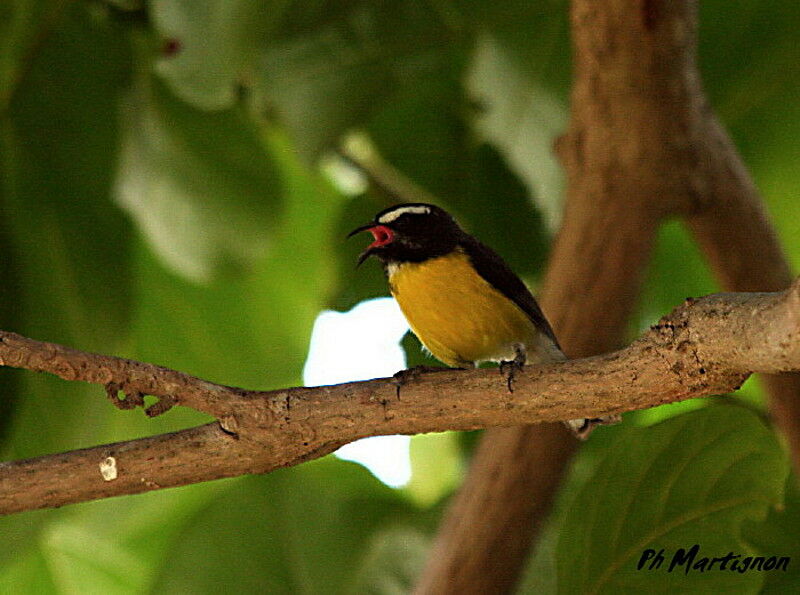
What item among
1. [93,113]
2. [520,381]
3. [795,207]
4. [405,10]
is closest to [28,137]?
[93,113]

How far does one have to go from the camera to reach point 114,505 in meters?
3.84

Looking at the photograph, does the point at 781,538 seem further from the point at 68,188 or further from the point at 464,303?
the point at 68,188

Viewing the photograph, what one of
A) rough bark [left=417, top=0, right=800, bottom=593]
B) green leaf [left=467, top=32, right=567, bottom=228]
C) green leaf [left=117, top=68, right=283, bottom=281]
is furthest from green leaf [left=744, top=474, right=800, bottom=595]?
green leaf [left=117, top=68, right=283, bottom=281]

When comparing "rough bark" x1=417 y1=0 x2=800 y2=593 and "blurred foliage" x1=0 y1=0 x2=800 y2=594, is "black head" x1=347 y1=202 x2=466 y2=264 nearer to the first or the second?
"rough bark" x1=417 y1=0 x2=800 y2=593

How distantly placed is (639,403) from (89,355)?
35.2 inches

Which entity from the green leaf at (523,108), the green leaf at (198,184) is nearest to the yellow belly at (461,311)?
the green leaf at (523,108)

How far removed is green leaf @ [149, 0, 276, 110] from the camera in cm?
303

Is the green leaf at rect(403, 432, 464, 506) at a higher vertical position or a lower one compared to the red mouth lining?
higher

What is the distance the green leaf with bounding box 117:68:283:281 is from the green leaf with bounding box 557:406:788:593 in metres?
1.63

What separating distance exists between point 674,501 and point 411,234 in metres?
1.02

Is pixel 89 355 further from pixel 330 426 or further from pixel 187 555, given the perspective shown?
pixel 187 555

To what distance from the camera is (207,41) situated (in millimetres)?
3066

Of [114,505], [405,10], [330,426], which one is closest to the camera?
[330,426]

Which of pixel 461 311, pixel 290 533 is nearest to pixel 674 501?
pixel 461 311
